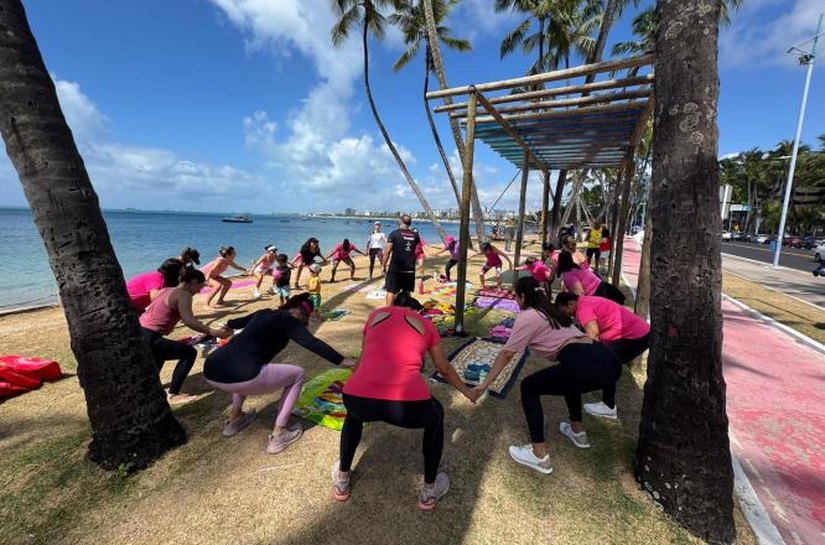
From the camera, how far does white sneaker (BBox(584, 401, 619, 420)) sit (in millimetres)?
3662

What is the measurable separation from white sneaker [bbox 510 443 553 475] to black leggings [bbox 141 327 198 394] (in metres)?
3.35

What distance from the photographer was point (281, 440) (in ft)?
10.1

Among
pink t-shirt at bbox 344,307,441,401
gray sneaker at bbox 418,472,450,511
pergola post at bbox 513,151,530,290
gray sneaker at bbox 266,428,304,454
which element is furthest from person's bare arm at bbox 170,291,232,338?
pergola post at bbox 513,151,530,290

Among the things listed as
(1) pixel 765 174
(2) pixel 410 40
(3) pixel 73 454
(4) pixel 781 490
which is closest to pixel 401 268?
(3) pixel 73 454

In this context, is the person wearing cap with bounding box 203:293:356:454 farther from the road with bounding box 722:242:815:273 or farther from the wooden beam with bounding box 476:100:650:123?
the road with bounding box 722:242:815:273

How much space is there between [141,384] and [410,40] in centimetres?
1914

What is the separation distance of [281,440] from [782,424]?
16.2 feet

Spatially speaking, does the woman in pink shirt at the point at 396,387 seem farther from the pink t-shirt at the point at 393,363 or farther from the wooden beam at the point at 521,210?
the wooden beam at the point at 521,210

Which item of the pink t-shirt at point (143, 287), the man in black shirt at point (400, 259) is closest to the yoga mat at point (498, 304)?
the man in black shirt at point (400, 259)

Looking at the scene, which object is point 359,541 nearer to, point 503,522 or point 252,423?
point 503,522

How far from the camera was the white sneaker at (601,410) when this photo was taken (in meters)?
3.66

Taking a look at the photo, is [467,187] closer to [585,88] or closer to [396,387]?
[585,88]

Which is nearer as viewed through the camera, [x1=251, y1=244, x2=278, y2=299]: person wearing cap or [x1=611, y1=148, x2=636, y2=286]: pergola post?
[x1=611, y1=148, x2=636, y2=286]: pergola post

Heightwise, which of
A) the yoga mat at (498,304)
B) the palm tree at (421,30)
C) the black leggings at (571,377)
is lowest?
the yoga mat at (498,304)
